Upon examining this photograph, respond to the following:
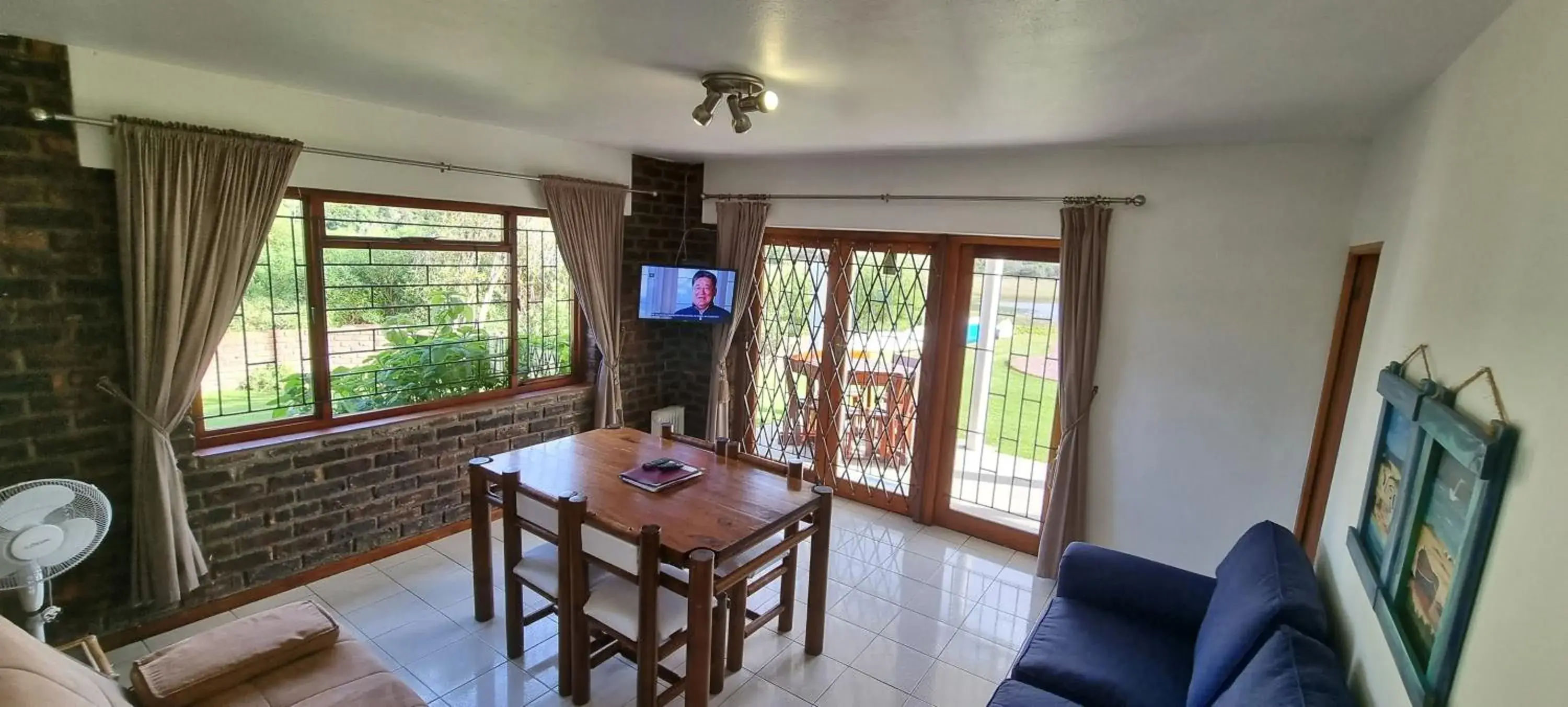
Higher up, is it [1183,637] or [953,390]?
[953,390]

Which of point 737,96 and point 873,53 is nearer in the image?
point 873,53

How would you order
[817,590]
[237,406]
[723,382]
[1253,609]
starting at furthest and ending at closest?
[723,382] → [237,406] → [817,590] → [1253,609]

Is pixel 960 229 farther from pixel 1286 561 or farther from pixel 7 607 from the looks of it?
pixel 7 607

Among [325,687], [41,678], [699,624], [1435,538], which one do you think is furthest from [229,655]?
[1435,538]

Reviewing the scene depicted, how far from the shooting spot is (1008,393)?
3.87 metres

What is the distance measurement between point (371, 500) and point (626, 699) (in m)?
1.81

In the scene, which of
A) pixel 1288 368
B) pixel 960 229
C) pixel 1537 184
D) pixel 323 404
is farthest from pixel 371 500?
pixel 1288 368

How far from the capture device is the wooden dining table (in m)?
2.22

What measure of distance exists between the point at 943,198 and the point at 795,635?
244 centimetres

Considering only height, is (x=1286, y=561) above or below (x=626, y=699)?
above

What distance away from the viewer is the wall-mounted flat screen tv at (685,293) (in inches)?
179

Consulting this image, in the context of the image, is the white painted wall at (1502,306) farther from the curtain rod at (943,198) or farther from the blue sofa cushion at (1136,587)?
the curtain rod at (943,198)

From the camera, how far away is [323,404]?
10.5 feet

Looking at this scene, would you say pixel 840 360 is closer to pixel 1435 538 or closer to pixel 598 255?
pixel 598 255
